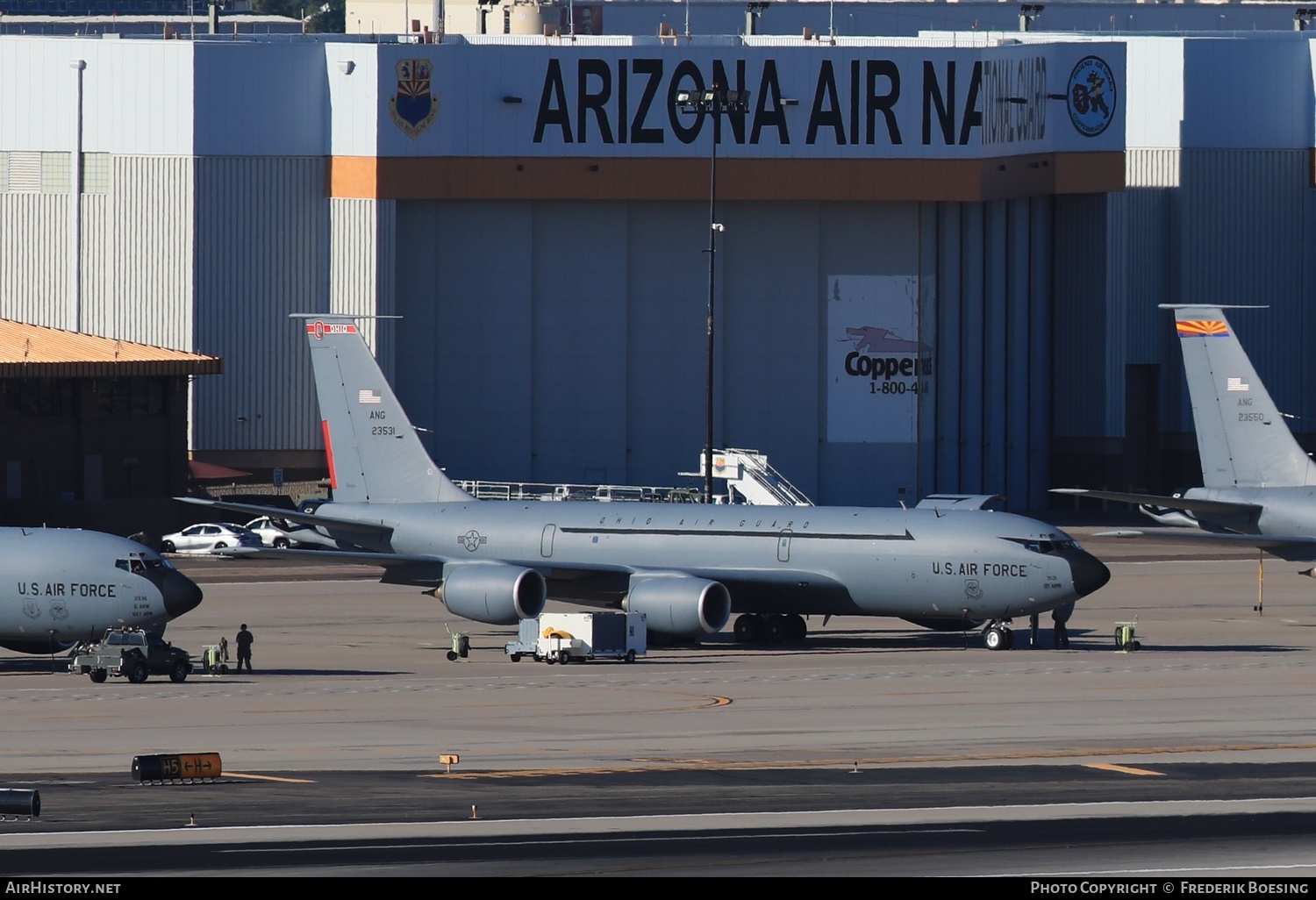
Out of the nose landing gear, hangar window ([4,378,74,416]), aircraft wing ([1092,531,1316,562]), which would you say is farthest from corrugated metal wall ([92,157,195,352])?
aircraft wing ([1092,531,1316,562])

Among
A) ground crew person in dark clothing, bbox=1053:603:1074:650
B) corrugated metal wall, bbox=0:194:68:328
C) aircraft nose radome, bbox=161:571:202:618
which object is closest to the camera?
aircraft nose radome, bbox=161:571:202:618

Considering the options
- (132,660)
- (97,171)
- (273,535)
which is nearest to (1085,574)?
(132,660)

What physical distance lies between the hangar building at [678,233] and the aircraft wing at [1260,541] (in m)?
46.3

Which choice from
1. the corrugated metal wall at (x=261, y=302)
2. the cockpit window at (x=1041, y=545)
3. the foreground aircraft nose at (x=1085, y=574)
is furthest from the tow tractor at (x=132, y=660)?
the corrugated metal wall at (x=261, y=302)

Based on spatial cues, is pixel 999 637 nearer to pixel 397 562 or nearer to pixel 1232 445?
pixel 1232 445

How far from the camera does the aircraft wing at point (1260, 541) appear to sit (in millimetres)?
59500

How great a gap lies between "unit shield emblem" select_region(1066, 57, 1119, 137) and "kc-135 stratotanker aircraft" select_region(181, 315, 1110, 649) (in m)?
53.7

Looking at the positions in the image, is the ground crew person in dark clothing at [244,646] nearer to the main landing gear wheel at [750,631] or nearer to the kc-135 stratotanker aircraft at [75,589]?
the kc-135 stratotanker aircraft at [75,589]

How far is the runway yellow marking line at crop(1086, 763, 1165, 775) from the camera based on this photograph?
36.2 meters

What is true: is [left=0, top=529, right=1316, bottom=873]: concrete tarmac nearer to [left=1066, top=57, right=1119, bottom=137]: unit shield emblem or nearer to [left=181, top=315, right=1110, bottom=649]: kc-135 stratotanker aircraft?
[left=181, top=315, right=1110, bottom=649]: kc-135 stratotanker aircraft

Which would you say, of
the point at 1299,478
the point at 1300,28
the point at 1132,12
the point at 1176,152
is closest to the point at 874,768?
the point at 1299,478

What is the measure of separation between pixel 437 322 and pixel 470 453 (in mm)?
5952

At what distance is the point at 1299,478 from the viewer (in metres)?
65.1
